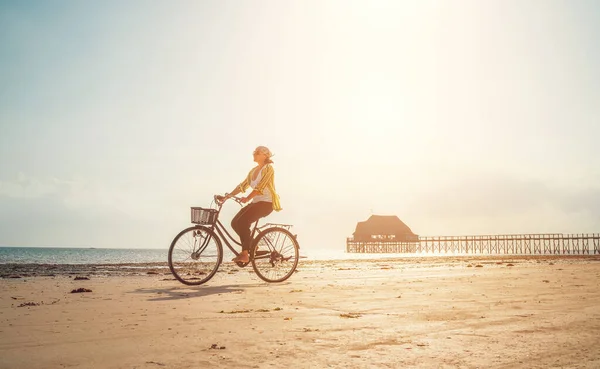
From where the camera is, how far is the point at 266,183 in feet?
26.7

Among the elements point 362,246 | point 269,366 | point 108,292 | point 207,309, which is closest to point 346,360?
point 269,366

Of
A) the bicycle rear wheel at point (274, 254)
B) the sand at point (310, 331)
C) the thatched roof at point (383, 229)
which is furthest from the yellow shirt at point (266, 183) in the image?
the thatched roof at point (383, 229)

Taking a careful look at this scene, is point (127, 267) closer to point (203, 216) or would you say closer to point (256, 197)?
point (203, 216)

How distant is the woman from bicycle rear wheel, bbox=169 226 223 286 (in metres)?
0.44

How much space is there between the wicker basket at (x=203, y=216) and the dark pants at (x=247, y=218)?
0.36m

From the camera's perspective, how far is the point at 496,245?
84188 millimetres

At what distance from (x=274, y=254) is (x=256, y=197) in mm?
1127

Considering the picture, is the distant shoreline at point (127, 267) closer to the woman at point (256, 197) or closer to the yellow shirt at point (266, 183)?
the woman at point (256, 197)

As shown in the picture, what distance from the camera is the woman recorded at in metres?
7.97

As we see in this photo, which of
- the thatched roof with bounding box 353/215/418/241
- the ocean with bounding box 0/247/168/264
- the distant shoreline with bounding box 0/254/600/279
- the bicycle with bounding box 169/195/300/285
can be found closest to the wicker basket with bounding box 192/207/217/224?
the bicycle with bounding box 169/195/300/285

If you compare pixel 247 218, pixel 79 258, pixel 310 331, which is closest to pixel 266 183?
pixel 247 218

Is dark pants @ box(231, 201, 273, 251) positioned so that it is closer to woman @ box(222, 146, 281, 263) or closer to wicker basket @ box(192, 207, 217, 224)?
woman @ box(222, 146, 281, 263)

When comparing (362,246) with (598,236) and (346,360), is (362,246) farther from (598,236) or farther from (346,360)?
(346,360)

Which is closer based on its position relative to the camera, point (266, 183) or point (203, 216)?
point (203, 216)
